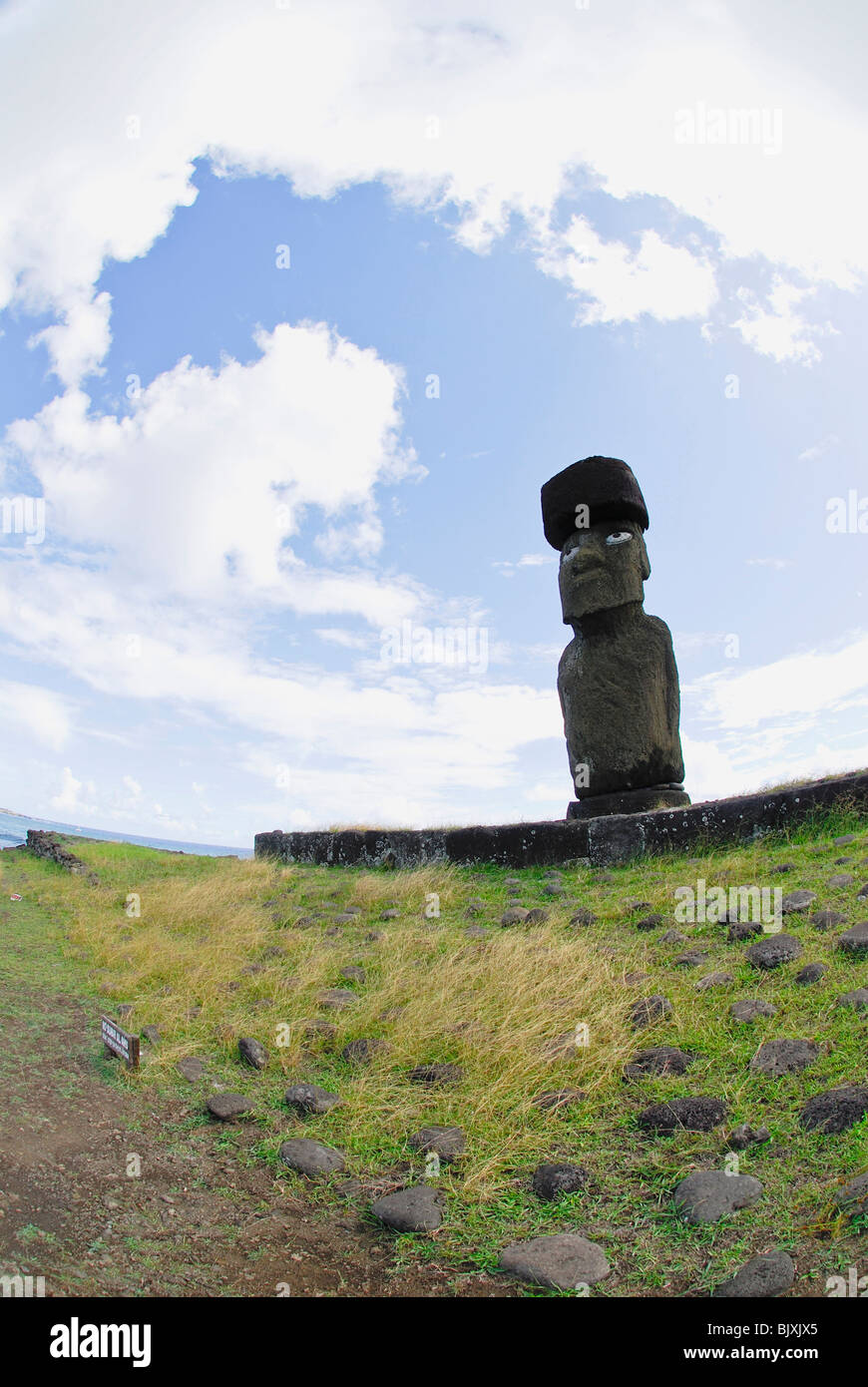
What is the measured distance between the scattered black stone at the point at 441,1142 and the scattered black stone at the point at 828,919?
7.97 ft

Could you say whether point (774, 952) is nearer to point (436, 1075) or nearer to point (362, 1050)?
point (436, 1075)

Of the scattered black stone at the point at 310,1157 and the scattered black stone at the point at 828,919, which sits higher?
the scattered black stone at the point at 828,919

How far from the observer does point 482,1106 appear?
3.15 meters

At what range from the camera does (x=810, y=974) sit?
12.1 ft

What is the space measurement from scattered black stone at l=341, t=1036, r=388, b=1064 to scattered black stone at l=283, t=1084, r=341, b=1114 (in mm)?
298

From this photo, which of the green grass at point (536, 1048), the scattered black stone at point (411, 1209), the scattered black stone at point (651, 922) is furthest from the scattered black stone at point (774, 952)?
the scattered black stone at point (411, 1209)

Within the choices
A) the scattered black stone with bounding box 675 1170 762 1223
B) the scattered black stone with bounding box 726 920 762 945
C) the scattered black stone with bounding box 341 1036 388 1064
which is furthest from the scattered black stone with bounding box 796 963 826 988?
the scattered black stone with bounding box 341 1036 388 1064

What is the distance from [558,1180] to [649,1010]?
1239mm

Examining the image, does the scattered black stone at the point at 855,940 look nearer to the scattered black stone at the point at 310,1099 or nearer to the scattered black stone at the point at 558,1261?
the scattered black stone at the point at 558,1261

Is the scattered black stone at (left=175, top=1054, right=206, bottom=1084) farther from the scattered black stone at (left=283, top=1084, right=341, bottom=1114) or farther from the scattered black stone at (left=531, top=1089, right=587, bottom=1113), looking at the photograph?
the scattered black stone at (left=531, top=1089, right=587, bottom=1113)

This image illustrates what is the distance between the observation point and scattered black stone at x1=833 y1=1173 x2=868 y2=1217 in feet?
7.35

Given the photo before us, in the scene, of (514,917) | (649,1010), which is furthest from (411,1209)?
(514,917)

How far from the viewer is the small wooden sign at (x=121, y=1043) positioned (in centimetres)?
371

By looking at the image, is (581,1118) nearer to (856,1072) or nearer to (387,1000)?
(856,1072)
